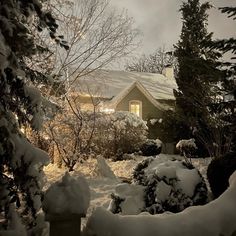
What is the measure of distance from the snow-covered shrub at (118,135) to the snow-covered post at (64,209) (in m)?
14.4

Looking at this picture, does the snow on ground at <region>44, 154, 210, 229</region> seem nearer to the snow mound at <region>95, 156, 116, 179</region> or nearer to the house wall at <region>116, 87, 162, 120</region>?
the snow mound at <region>95, 156, 116, 179</region>

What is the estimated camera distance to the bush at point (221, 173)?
8984 mm

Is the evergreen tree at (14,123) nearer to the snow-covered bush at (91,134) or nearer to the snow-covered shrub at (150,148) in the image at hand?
the snow-covered bush at (91,134)

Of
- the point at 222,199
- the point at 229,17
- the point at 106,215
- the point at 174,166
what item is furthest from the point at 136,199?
the point at 229,17

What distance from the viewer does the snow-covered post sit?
3338 millimetres

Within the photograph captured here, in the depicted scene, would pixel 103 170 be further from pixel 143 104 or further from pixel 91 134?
pixel 143 104

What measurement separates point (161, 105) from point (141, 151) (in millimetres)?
9450

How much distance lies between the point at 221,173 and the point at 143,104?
21.8m

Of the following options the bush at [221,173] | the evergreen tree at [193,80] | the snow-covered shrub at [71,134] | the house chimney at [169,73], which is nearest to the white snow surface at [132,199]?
the bush at [221,173]

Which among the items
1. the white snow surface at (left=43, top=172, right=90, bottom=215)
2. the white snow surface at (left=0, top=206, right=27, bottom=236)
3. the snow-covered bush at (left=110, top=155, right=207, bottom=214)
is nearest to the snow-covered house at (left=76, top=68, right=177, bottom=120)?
the snow-covered bush at (left=110, top=155, right=207, bottom=214)

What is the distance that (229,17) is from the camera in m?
8.71

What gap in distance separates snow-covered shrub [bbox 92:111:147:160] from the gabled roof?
7.60m

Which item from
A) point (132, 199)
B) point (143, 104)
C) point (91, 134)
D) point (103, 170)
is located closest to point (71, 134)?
point (91, 134)

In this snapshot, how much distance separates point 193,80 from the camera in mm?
21688
